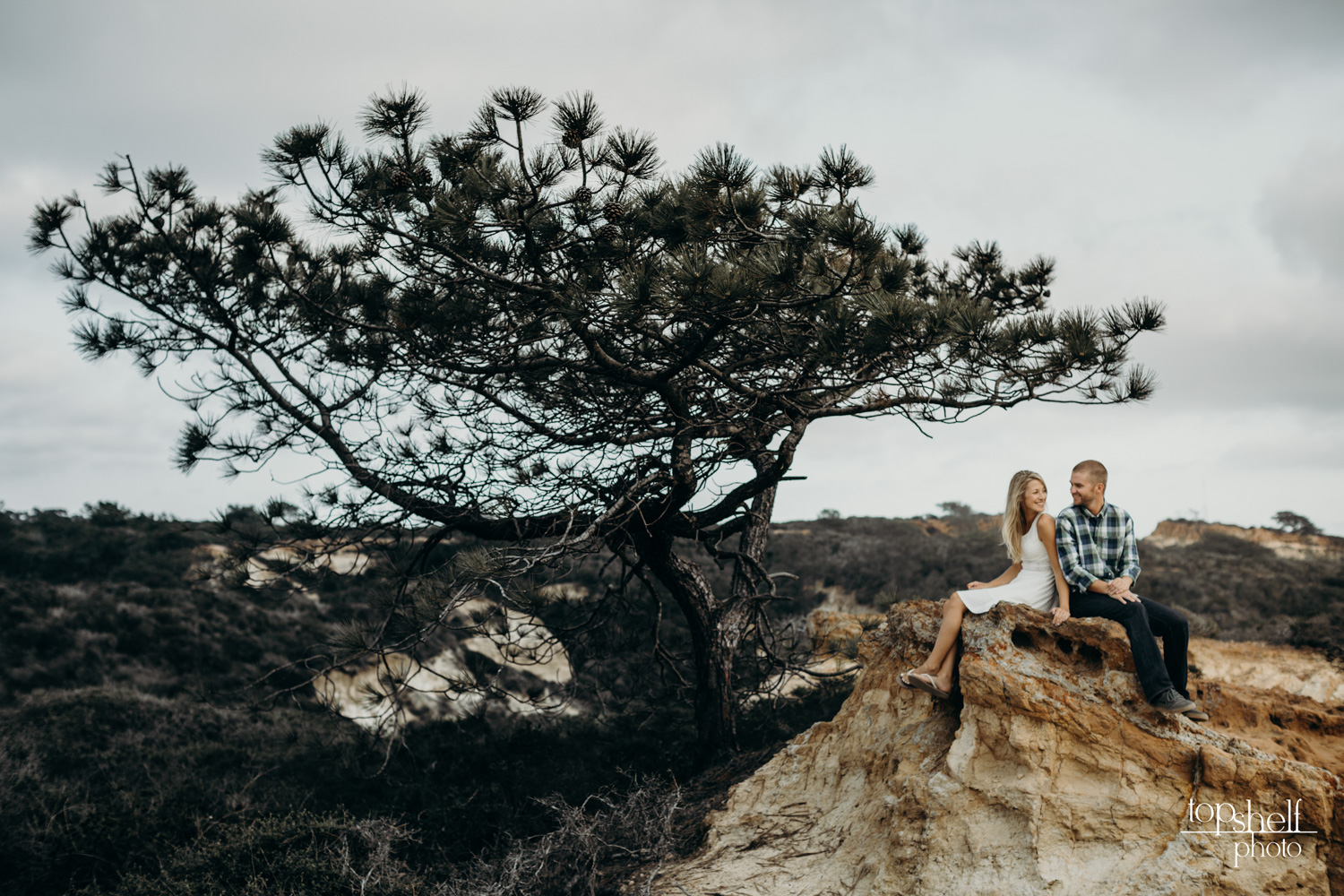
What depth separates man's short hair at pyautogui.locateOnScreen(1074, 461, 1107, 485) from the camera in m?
4.24

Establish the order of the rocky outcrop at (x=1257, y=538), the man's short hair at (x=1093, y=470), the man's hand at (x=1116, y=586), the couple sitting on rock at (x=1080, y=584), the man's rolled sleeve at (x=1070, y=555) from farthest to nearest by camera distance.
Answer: the rocky outcrop at (x=1257, y=538), the man's short hair at (x=1093, y=470), the man's rolled sleeve at (x=1070, y=555), the man's hand at (x=1116, y=586), the couple sitting on rock at (x=1080, y=584)

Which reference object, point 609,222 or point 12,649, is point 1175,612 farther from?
point 12,649

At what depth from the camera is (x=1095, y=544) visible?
4148 mm

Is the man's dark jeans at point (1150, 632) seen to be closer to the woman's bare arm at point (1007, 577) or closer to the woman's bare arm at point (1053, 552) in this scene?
the woman's bare arm at point (1053, 552)

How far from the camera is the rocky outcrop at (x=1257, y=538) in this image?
72.1ft

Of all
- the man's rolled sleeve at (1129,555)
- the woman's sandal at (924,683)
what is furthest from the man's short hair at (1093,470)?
the woman's sandal at (924,683)

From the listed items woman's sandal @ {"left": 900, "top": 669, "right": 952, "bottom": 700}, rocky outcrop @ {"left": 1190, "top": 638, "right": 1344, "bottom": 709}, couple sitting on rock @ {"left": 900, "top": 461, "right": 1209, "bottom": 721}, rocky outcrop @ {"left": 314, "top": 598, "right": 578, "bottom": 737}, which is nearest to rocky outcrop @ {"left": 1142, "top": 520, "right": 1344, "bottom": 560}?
rocky outcrop @ {"left": 1190, "top": 638, "right": 1344, "bottom": 709}

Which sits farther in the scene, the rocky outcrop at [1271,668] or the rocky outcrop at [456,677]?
the rocky outcrop at [456,677]

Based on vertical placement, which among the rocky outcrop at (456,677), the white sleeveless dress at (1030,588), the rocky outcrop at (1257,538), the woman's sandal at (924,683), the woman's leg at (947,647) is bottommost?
the rocky outcrop at (456,677)

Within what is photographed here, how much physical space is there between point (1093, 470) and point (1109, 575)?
0.58 meters

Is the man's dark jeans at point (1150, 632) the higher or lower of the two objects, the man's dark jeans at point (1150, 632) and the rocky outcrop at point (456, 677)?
the higher

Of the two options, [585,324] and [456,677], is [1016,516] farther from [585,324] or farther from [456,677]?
[456,677]

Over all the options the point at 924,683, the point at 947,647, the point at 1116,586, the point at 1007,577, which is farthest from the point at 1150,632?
the point at 924,683

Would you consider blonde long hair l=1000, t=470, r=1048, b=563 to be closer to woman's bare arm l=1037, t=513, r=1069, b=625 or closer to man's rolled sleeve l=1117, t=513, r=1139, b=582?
woman's bare arm l=1037, t=513, r=1069, b=625
